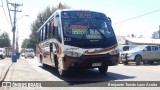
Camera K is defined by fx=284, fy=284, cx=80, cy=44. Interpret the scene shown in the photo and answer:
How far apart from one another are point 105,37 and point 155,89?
4.15 m

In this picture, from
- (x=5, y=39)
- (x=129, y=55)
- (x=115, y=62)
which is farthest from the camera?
(x=5, y=39)

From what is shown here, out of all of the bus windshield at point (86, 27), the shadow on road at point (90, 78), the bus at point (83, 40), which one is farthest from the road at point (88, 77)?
the bus windshield at point (86, 27)

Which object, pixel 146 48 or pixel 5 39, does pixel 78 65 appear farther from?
pixel 5 39

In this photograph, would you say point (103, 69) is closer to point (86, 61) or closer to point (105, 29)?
point (105, 29)

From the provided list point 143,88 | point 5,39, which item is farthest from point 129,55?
point 5,39

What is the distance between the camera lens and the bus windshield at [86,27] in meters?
12.4

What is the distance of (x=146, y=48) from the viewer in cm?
2494

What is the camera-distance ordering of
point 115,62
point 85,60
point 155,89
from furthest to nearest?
point 115,62 → point 85,60 → point 155,89

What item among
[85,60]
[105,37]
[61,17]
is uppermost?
[61,17]

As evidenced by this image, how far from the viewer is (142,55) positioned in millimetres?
24531

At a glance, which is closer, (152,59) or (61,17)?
(61,17)

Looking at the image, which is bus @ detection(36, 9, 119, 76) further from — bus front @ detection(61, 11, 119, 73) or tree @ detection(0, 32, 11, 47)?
tree @ detection(0, 32, 11, 47)

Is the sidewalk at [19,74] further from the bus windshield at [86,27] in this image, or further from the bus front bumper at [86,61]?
the bus windshield at [86,27]

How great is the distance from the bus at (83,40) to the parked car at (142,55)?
1141 centimetres
